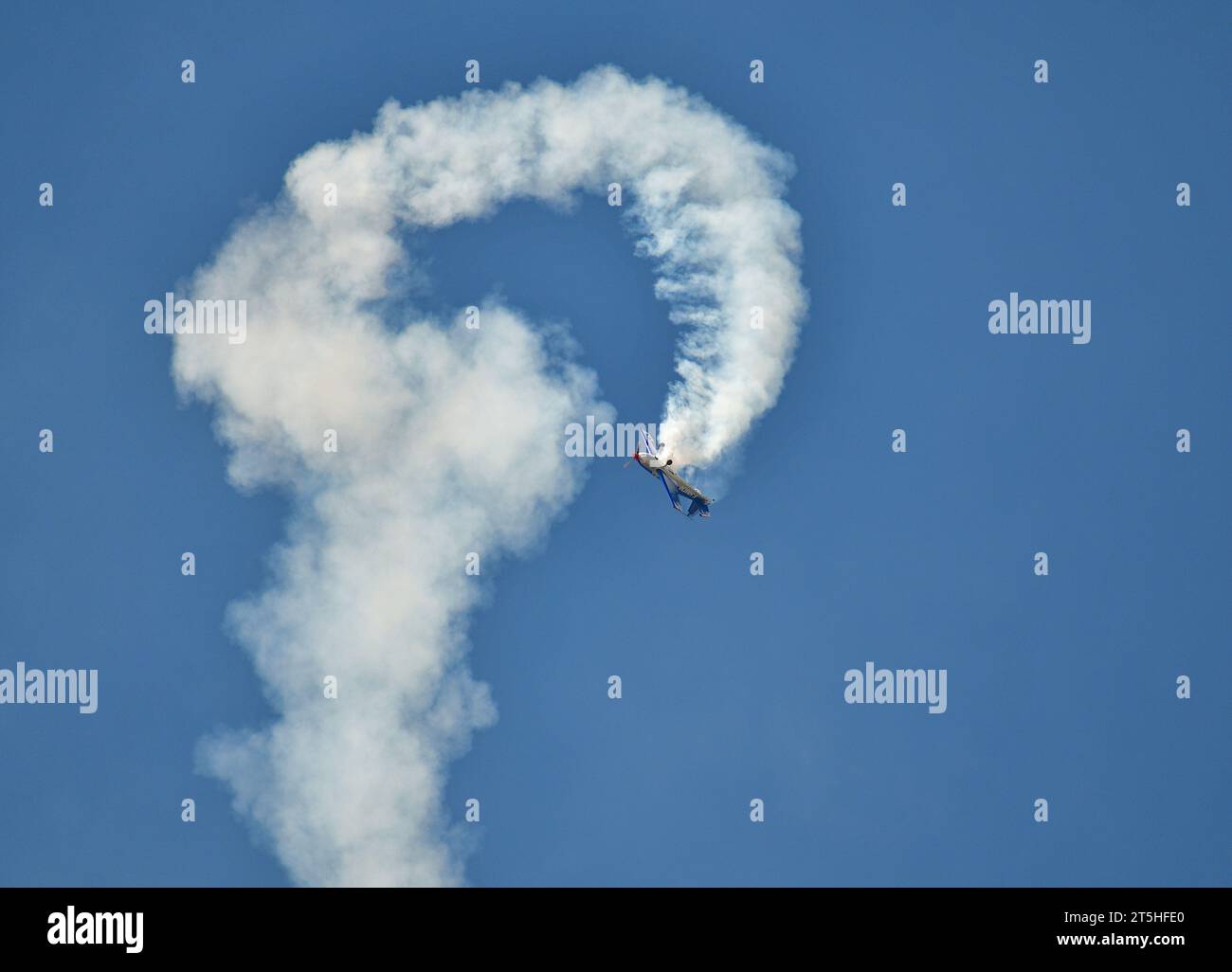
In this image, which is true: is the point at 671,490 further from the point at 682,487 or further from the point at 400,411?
the point at 400,411

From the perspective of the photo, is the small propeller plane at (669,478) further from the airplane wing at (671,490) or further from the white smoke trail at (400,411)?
the white smoke trail at (400,411)

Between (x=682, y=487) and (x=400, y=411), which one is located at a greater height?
(x=400, y=411)

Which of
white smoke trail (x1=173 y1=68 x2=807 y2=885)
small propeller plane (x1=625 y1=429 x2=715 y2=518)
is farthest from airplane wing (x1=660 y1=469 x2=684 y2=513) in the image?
white smoke trail (x1=173 y1=68 x2=807 y2=885)

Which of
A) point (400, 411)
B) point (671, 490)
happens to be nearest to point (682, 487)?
point (671, 490)

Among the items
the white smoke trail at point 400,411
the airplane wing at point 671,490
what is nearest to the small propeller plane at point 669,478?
the airplane wing at point 671,490

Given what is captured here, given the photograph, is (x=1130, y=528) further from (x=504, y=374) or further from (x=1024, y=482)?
(x=504, y=374)

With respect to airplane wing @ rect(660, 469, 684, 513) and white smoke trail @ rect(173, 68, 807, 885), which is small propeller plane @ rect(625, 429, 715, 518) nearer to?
airplane wing @ rect(660, 469, 684, 513)

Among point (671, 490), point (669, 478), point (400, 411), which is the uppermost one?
point (400, 411)
